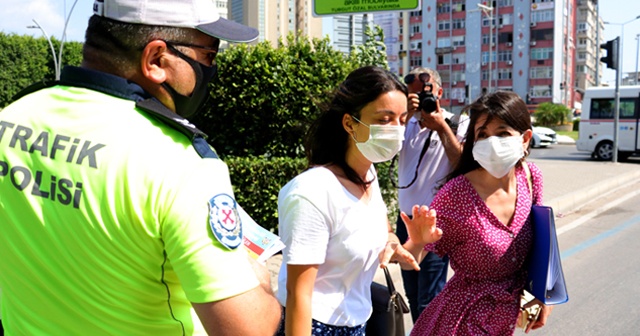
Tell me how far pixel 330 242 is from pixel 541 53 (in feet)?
254

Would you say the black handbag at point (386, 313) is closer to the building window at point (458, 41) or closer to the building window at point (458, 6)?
the building window at point (458, 41)

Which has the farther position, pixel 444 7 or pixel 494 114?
pixel 444 7

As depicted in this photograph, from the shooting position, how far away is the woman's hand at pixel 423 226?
2.58 meters

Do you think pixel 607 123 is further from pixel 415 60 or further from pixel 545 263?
pixel 415 60

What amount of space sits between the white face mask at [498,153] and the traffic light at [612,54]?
53.6 ft

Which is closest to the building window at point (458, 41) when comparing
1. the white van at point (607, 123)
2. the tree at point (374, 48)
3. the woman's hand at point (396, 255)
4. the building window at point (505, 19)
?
the building window at point (505, 19)

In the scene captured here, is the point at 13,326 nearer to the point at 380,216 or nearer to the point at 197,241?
the point at 197,241

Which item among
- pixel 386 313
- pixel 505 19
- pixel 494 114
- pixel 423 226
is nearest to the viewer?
pixel 386 313

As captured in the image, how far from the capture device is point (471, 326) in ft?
9.30

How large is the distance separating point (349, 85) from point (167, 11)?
1302mm

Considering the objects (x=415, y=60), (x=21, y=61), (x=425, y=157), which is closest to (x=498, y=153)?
(x=425, y=157)

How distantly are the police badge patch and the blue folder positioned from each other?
6.31 ft

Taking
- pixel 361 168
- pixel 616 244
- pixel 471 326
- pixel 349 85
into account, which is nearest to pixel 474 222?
pixel 471 326

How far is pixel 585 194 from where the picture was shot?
12.3 metres
